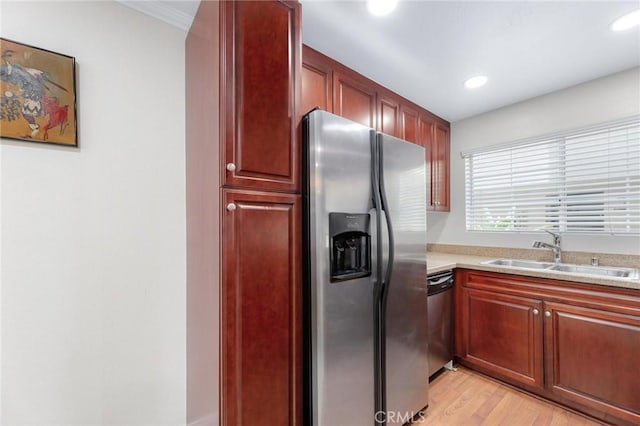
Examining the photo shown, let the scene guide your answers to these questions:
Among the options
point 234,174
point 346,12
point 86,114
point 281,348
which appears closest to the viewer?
point 234,174

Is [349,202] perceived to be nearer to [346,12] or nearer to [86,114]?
[346,12]

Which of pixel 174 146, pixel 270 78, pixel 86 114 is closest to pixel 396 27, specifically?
pixel 270 78

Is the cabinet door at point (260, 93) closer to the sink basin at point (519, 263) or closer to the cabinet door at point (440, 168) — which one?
the cabinet door at point (440, 168)

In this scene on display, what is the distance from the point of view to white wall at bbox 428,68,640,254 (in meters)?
2.12

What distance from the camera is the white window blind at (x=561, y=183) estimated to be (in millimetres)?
2111

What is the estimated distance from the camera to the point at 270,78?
1.20 metres

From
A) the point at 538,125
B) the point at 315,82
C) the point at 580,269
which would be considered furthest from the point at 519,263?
the point at 315,82

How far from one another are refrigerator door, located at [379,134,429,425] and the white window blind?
4.80 ft

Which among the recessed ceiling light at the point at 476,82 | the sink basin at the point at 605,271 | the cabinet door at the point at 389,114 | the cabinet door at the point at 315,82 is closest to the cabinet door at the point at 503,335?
the sink basin at the point at 605,271

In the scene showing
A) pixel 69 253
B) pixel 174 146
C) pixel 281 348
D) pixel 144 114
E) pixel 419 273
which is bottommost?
pixel 281 348

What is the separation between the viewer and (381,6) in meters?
1.39

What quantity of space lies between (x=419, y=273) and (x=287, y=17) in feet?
5.21

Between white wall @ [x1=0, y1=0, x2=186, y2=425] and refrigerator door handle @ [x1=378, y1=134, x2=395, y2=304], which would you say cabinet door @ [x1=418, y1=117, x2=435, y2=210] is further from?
white wall @ [x1=0, y1=0, x2=186, y2=425]

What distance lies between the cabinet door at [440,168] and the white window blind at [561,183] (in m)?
0.21
